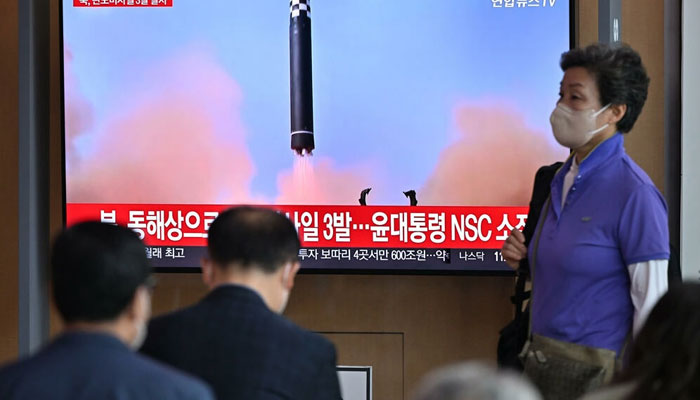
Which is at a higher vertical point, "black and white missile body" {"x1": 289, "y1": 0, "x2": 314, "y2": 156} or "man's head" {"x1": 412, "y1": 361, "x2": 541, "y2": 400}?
"black and white missile body" {"x1": 289, "y1": 0, "x2": 314, "y2": 156}

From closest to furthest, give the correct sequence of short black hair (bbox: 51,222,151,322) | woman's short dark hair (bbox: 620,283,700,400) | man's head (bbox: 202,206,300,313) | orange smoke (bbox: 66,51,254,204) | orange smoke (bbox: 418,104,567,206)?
1. woman's short dark hair (bbox: 620,283,700,400)
2. short black hair (bbox: 51,222,151,322)
3. man's head (bbox: 202,206,300,313)
4. orange smoke (bbox: 418,104,567,206)
5. orange smoke (bbox: 66,51,254,204)

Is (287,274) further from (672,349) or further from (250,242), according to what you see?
(672,349)

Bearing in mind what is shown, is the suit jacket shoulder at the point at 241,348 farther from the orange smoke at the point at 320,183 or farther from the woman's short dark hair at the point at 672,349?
the orange smoke at the point at 320,183

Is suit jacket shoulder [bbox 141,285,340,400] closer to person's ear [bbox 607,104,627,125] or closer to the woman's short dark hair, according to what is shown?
the woman's short dark hair

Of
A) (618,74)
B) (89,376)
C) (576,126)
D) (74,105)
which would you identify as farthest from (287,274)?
(74,105)

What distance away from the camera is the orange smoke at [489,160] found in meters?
3.45

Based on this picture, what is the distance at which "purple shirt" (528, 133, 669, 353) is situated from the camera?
2252 mm

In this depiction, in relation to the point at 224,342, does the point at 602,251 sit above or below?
above

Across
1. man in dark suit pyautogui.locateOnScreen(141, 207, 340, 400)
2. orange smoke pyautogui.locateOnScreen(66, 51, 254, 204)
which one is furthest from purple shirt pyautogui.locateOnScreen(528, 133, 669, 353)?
orange smoke pyautogui.locateOnScreen(66, 51, 254, 204)

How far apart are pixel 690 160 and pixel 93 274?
2.61 meters

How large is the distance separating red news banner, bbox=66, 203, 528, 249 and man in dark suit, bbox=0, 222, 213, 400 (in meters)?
1.97

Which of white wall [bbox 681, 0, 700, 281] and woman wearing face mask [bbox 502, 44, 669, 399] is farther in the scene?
white wall [bbox 681, 0, 700, 281]

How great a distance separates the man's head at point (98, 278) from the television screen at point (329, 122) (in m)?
2.09

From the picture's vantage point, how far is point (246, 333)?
1779 millimetres
